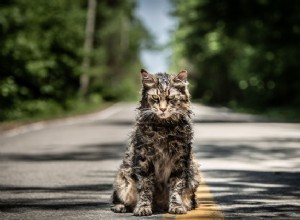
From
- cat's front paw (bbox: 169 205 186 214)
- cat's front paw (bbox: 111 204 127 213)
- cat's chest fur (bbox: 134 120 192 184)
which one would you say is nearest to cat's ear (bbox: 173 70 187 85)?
cat's chest fur (bbox: 134 120 192 184)

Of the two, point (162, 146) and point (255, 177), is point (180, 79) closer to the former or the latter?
point (162, 146)

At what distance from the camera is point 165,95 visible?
682cm

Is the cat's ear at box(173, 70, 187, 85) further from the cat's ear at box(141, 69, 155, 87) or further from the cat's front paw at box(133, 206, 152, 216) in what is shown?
the cat's front paw at box(133, 206, 152, 216)

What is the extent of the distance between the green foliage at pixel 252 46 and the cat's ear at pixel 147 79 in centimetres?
2697

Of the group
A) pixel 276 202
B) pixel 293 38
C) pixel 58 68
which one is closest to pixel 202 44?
pixel 58 68

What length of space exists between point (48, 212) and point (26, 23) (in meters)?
27.7

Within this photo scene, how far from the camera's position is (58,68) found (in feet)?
142

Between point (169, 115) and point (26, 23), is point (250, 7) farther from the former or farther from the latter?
point (169, 115)

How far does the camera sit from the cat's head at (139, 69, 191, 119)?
682cm

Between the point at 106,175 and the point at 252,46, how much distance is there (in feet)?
93.6

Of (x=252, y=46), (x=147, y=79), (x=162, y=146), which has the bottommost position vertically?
(x=162, y=146)

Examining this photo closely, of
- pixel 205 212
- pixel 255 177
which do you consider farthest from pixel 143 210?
pixel 255 177

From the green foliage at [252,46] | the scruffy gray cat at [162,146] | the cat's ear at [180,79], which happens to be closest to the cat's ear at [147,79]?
the scruffy gray cat at [162,146]

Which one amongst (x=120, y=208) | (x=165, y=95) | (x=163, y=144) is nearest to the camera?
(x=165, y=95)
